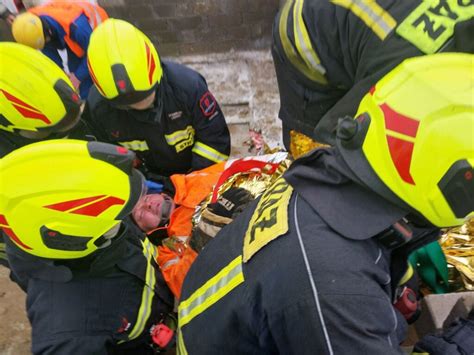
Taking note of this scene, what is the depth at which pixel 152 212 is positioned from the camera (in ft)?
8.64

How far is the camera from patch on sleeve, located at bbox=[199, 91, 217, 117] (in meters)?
2.96

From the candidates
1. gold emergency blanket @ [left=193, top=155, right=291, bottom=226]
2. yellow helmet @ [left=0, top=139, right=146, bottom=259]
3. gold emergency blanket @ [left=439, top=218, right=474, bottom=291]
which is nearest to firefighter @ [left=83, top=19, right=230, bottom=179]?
gold emergency blanket @ [left=193, top=155, right=291, bottom=226]

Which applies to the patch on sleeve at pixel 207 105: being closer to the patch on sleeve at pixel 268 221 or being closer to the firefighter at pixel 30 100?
the firefighter at pixel 30 100

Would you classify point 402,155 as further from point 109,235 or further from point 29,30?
point 29,30

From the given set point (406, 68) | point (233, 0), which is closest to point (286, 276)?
point (406, 68)

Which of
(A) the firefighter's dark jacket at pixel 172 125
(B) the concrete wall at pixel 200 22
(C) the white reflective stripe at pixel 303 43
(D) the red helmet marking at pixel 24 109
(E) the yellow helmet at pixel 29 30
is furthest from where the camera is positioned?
(B) the concrete wall at pixel 200 22

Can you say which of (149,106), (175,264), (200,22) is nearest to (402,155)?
(175,264)

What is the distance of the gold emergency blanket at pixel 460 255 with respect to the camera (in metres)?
1.94

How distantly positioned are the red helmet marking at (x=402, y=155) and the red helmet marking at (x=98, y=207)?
1043 mm

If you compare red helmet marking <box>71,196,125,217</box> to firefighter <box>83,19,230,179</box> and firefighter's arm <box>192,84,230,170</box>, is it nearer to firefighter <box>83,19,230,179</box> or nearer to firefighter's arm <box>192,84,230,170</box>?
firefighter <box>83,19,230,179</box>

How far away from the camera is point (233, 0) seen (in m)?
5.07

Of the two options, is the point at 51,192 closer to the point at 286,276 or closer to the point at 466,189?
the point at 286,276

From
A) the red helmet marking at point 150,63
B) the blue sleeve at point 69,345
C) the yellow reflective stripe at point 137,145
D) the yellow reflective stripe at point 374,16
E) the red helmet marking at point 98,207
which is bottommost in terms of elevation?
the blue sleeve at point 69,345

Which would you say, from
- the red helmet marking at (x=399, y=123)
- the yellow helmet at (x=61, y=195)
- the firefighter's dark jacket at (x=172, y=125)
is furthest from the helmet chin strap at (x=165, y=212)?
the red helmet marking at (x=399, y=123)
